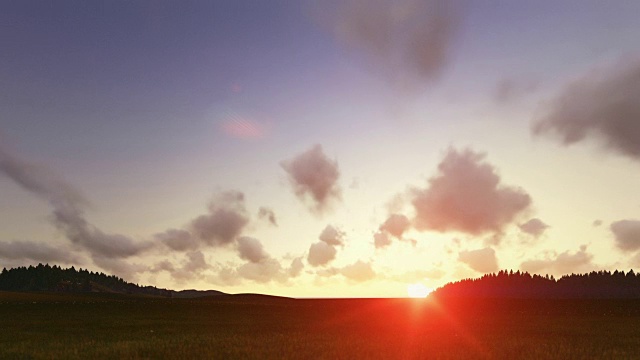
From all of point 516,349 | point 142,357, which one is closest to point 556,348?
point 516,349

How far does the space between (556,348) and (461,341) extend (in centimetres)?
699

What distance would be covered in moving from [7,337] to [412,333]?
3578 centimetres

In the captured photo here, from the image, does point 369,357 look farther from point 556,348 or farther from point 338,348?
point 556,348

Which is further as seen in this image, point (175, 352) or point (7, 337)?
point (7, 337)

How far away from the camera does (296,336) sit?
4231 cm

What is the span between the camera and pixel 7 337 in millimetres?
42250

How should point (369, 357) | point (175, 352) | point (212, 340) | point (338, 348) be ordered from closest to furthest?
point (369, 357) < point (175, 352) < point (338, 348) < point (212, 340)

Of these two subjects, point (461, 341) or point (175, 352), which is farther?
point (461, 341)

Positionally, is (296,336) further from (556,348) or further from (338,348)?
(556,348)

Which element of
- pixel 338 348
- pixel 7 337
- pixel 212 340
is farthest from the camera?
pixel 7 337

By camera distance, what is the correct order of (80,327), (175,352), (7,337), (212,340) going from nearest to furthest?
(175,352)
(212,340)
(7,337)
(80,327)

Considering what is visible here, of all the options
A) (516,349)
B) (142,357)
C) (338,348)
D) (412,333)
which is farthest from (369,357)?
(412,333)

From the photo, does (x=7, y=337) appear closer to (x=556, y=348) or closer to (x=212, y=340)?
(x=212, y=340)

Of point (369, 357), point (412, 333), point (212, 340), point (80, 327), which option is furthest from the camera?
point (80, 327)
